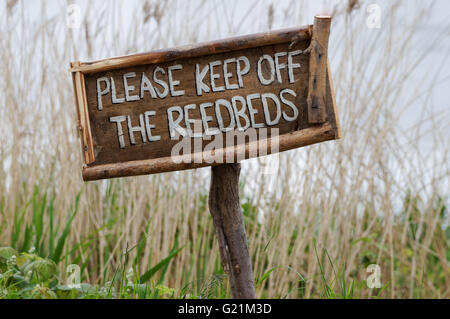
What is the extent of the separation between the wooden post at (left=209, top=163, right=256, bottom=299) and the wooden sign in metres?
0.14

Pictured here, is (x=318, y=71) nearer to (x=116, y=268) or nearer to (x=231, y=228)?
(x=231, y=228)

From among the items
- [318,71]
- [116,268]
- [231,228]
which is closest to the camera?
[318,71]

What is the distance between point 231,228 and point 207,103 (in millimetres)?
296

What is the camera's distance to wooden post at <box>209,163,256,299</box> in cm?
125

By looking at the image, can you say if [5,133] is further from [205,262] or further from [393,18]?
[393,18]

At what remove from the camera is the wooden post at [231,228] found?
1.25 meters

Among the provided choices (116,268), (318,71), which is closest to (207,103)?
(318,71)

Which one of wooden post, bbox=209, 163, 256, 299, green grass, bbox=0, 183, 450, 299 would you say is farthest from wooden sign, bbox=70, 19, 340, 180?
green grass, bbox=0, 183, 450, 299

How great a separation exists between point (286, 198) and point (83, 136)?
3.37 ft

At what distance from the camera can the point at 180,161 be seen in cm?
112

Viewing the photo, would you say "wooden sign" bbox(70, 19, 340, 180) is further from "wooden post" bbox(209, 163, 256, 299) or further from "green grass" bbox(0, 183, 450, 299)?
"green grass" bbox(0, 183, 450, 299)

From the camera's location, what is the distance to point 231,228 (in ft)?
4.11

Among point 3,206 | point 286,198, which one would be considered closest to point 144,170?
point 286,198

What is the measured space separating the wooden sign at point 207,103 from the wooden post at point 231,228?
14 cm
